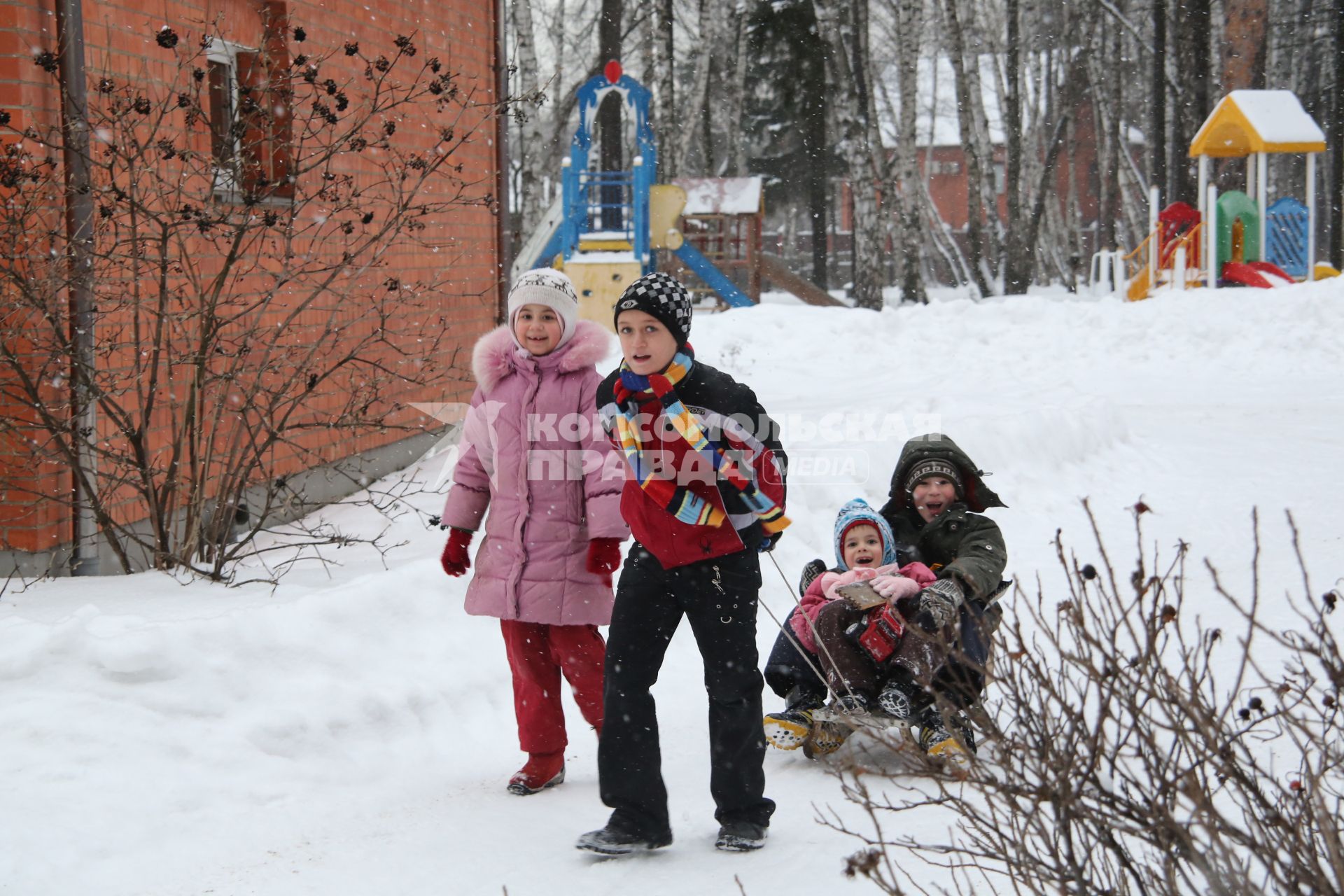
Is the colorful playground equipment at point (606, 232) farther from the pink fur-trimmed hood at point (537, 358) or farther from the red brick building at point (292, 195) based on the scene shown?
the pink fur-trimmed hood at point (537, 358)

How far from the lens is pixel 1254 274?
19656 millimetres

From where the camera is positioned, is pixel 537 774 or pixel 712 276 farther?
pixel 712 276

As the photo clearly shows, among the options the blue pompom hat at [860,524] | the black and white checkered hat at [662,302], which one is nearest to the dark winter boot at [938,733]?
the blue pompom hat at [860,524]

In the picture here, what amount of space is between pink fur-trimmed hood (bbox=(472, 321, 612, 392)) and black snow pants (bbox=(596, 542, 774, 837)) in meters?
0.80

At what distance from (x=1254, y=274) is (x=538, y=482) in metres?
18.2

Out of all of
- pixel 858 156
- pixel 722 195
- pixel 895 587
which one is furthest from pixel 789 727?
pixel 722 195

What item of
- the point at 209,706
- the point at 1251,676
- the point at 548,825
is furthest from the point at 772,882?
the point at 1251,676

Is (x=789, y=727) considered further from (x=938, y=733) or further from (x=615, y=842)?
(x=615, y=842)

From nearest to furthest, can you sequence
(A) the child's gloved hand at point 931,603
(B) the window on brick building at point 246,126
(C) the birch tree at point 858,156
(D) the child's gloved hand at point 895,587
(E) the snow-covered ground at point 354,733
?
(E) the snow-covered ground at point 354,733 < (A) the child's gloved hand at point 931,603 < (D) the child's gloved hand at point 895,587 < (B) the window on brick building at point 246,126 < (C) the birch tree at point 858,156

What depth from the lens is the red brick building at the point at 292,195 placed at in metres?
5.41

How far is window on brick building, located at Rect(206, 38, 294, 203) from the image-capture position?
537cm

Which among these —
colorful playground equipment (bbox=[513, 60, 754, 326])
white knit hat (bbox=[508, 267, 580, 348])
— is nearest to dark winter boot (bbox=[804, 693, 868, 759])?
white knit hat (bbox=[508, 267, 580, 348])

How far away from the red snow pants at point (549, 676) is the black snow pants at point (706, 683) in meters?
0.55

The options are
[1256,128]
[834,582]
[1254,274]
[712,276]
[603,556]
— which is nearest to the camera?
[603,556]
